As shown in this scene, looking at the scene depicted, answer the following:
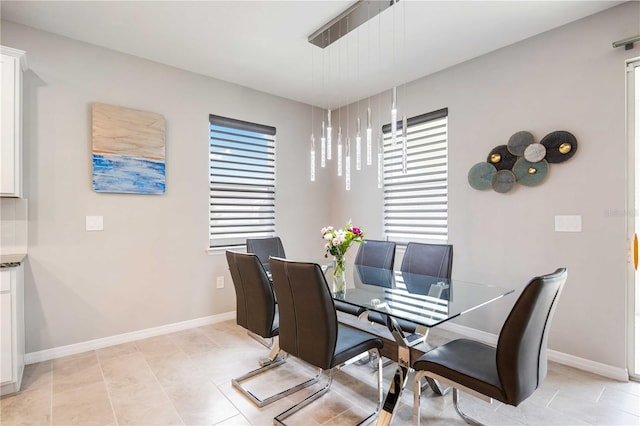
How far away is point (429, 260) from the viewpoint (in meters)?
2.76

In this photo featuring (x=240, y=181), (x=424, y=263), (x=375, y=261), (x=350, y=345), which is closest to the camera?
(x=350, y=345)

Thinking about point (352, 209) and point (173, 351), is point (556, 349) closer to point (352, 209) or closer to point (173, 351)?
point (352, 209)

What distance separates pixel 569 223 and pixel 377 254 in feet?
5.28

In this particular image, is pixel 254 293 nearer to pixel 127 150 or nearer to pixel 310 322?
pixel 310 322

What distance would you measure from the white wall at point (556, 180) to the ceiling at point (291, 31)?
21cm

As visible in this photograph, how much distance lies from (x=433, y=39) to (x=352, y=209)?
7.47 feet

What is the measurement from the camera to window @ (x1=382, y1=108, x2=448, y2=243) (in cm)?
350

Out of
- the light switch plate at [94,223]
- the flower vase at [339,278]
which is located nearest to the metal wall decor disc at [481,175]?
the flower vase at [339,278]

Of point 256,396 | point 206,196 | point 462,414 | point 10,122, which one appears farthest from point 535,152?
point 10,122

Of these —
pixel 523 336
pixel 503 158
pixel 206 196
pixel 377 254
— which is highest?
pixel 503 158

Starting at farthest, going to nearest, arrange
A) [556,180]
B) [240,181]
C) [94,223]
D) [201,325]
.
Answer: [240,181], [201,325], [94,223], [556,180]

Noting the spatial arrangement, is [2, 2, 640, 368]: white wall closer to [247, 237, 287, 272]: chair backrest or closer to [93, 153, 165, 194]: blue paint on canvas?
[93, 153, 165, 194]: blue paint on canvas

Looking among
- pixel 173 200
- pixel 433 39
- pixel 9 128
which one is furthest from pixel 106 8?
pixel 433 39

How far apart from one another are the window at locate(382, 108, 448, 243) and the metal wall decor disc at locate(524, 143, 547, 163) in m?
0.81
